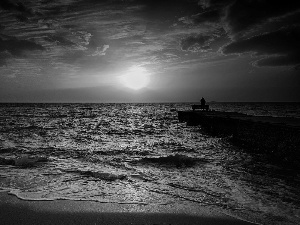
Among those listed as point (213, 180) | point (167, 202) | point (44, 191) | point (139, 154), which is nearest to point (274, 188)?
point (213, 180)

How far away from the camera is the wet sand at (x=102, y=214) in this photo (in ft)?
14.2

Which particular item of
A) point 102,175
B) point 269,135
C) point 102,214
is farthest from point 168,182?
point 269,135

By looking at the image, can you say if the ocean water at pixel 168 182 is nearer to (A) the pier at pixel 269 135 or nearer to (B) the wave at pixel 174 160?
(B) the wave at pixel 174 160

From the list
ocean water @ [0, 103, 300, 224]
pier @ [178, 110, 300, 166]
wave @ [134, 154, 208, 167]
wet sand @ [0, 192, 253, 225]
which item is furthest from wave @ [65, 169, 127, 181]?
pier @ [178, 110, 300, 166]

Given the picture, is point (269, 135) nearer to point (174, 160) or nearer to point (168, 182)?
point (174, 160)

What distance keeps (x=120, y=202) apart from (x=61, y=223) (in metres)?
1.40

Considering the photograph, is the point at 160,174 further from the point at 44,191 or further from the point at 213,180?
the point at 44,191

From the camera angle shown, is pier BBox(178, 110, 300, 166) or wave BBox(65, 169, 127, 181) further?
pier BBox(178, 110, 300, 166)

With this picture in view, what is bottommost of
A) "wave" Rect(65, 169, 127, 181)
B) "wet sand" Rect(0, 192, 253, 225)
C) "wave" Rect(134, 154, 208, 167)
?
"wave" Rect(134, 154, 208, 167)

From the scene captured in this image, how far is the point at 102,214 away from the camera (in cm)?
462

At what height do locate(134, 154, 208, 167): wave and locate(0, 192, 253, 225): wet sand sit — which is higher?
locate(0, 192, 253, 225): wet sand

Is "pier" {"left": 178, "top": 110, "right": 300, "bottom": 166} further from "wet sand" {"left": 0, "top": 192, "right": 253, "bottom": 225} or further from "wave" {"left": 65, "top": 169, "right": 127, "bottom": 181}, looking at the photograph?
"wet sand" {"left": 0, "top": 192, "right": 253, "bottom": 225}

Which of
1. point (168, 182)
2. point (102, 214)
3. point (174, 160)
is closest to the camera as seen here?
point (102, 214)

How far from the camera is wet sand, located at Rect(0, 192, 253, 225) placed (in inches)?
170
